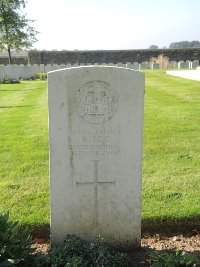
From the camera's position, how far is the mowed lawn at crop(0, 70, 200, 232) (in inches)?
168

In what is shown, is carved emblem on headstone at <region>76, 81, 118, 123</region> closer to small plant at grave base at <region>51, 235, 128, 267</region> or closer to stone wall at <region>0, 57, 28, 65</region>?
small plant at grave base at <region>51, 235, 128, 267</region>

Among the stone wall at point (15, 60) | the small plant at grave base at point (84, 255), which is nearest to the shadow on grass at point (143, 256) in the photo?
the small plant at grave base at point (84, 255)

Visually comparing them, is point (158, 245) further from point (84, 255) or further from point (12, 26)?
point (12, 26)

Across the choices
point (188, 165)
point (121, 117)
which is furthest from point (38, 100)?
point (121, 117)

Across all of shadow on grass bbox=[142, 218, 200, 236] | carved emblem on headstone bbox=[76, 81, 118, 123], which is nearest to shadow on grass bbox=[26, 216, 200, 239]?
shadow on grass bbox=[142, 218, 200, 236]

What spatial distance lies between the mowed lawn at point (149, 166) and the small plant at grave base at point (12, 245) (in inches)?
33.0

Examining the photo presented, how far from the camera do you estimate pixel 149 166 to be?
222 inches

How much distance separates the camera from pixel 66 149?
3.39m

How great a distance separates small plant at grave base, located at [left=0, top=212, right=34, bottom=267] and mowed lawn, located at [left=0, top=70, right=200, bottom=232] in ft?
2.75

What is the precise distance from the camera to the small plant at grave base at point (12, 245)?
2902mm

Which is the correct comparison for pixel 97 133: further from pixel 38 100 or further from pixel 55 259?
pixel 38 100

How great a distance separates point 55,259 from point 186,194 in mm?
1998

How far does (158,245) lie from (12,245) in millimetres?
1403

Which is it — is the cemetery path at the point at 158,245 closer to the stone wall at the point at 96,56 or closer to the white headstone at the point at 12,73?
the white headstone at the point at 12,73
